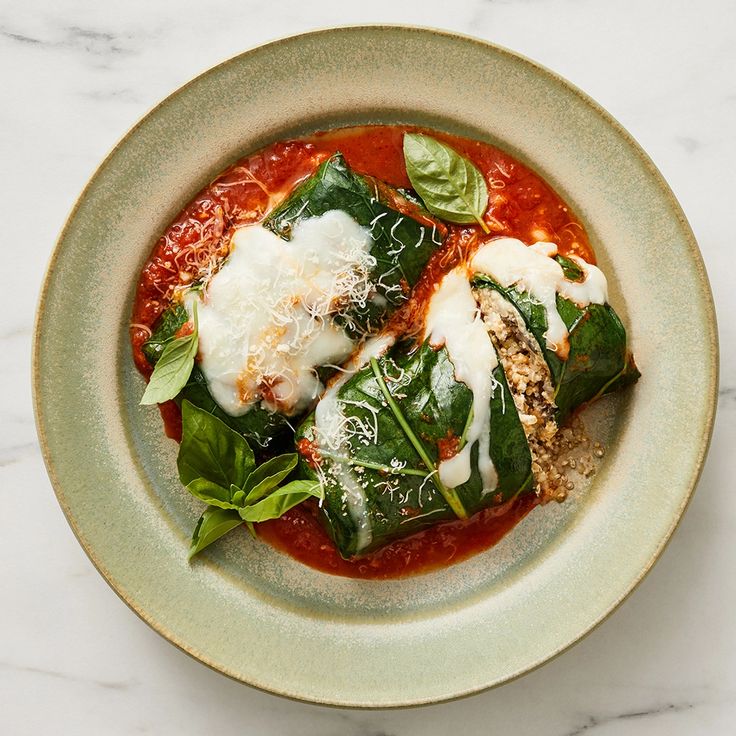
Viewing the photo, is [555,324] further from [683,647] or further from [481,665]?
[683,647]

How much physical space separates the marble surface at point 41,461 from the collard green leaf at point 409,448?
2.72 feet

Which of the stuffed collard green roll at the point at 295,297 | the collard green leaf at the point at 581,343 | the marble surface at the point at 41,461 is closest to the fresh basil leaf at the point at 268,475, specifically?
the stuffed collard green roll at the point at 295,297

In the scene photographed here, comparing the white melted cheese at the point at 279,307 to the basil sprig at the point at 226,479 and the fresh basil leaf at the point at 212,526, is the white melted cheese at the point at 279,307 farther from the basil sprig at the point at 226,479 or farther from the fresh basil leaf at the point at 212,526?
the fresh basil leaf at the point at 212,526

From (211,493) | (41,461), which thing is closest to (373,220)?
(211,493)

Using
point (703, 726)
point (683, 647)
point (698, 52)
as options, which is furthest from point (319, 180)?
point (703, 726)

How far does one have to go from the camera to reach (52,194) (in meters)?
2.86

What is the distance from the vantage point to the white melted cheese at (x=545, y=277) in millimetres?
2564

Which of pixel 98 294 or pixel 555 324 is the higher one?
pixel 98 294

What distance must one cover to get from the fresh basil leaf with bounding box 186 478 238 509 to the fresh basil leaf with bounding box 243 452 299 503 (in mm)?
69

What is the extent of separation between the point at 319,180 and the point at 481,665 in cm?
180

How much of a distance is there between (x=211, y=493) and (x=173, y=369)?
0.46 m

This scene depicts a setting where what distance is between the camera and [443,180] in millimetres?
2734

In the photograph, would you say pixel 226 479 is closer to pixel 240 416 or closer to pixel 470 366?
pixel 240 416

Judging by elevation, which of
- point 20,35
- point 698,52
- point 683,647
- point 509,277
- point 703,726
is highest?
point 20,35
